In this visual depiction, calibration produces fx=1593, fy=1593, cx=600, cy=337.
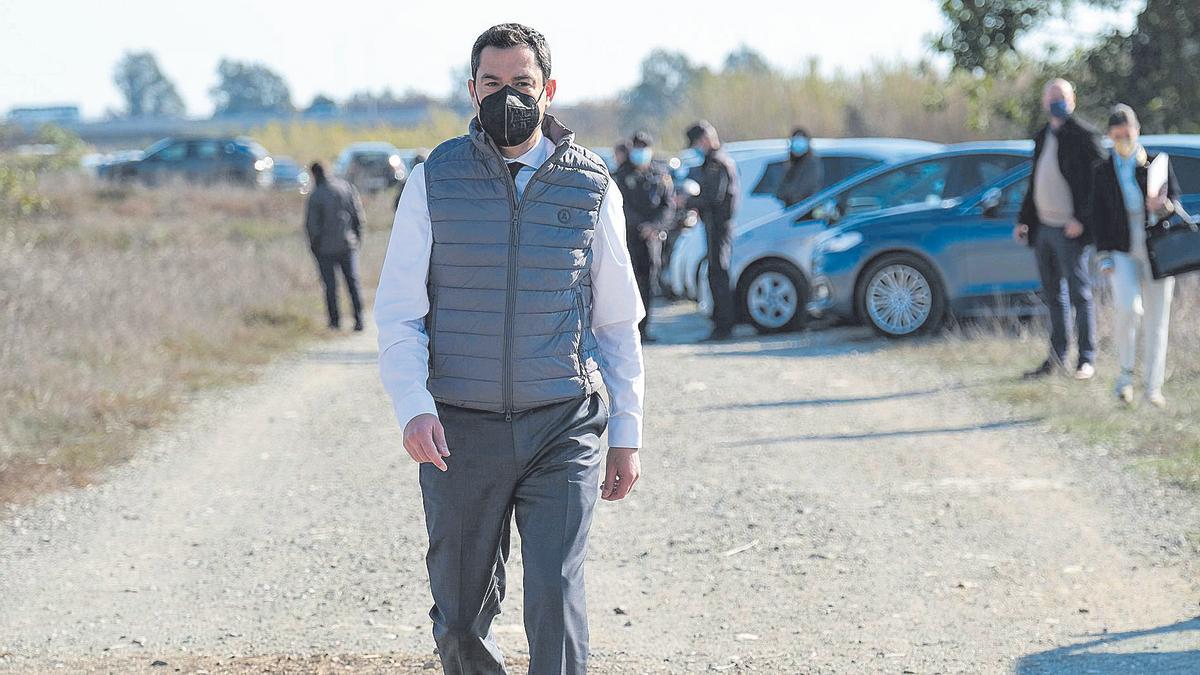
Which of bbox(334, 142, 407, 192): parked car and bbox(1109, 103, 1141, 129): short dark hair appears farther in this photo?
bbox(334, 142, 407, 192): parked car

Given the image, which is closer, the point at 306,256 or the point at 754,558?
the point at 754,558

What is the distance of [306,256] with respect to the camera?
2400 centimetres

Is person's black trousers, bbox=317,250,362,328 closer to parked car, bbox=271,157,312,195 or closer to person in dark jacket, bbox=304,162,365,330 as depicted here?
person in dark jacket, bbox=304,162,365,330

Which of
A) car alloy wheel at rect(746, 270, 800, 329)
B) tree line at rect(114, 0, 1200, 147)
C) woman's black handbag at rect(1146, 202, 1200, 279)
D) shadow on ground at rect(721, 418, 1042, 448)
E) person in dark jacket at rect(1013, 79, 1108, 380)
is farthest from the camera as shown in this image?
tree line at rect(114, 0, 1200, 147)

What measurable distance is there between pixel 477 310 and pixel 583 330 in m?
0.30

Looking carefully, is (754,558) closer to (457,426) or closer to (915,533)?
(915,533)

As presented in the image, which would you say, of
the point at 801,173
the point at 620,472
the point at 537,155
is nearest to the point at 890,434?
the point at 620,472

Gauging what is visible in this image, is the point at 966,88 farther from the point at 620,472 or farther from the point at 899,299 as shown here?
the point at 620,472

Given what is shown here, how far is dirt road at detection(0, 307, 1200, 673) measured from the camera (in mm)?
5574

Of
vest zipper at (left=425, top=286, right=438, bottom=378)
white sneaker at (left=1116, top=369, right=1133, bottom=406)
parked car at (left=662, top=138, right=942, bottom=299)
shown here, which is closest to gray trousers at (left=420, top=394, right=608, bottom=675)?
vest zipper at (left=425, top=286, right=438, bottom=378)

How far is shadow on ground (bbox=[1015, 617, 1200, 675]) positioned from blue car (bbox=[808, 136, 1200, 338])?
8.14m

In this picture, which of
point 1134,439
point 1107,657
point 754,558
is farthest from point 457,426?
point 1134,439

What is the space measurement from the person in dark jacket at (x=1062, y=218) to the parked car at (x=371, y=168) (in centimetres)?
3011

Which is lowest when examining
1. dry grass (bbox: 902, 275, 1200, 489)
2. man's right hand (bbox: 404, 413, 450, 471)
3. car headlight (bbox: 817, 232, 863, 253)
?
dry grass (bbox: 902, 275, 1200, 489)
